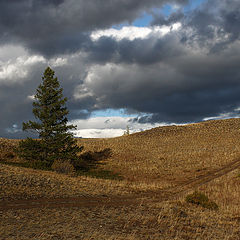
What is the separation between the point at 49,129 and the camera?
35.9 meters

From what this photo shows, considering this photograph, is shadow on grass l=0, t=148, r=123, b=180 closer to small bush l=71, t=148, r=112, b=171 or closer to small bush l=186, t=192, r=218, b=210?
small bush l=71, t=148, r=112, b=171

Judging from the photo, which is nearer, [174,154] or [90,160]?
[90,160]

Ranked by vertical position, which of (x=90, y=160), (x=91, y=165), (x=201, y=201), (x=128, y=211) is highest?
(x=90, y=160)

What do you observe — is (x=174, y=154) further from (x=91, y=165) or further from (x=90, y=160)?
(x=91, y=165)

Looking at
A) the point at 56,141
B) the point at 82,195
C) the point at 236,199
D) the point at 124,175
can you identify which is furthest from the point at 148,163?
the point at 82,195

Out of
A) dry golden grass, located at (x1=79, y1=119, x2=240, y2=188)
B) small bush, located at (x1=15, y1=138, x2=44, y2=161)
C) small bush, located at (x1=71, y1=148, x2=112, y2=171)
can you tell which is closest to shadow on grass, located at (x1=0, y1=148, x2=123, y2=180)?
small bush, located at (x1=71, y1=148, x2=112, y2=171)

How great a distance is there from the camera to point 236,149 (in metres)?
49.6

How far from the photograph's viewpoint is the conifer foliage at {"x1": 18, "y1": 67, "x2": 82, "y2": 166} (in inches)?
1405

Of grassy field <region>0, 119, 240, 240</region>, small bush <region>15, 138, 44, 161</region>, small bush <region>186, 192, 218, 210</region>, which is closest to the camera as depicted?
grassy field <region>0, 119, 240, 240</region>

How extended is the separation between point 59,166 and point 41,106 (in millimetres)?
10538

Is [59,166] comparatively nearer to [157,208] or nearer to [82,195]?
[82,195]

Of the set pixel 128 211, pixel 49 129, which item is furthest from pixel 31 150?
pixel 128 211

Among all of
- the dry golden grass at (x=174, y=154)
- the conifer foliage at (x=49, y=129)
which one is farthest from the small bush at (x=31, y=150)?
the dry golden grass at (x=174, y=154)

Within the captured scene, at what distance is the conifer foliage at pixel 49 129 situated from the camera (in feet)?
117
